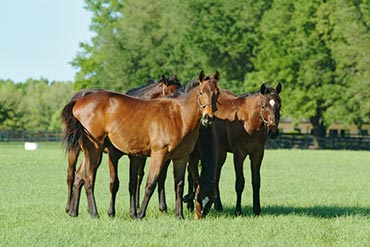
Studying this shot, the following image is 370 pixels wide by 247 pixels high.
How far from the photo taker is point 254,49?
59.5 metres

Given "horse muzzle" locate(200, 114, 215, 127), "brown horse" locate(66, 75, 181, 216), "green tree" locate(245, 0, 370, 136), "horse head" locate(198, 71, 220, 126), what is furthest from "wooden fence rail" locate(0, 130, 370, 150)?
"horse muzzle" locate(200, 114, 215, 127)

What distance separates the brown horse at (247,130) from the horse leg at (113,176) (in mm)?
1268

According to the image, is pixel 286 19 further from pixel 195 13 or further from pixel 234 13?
pixel 195 13

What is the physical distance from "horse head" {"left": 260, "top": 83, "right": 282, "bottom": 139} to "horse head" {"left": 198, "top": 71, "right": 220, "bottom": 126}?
60.8 inches

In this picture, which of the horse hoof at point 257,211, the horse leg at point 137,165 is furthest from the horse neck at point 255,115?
the horse leg at point 137,165

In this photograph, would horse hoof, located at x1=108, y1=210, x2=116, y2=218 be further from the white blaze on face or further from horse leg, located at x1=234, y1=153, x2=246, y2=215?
horse leg, located at x1=234, y1=153, x2=246, y2=215

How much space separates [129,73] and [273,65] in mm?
15316

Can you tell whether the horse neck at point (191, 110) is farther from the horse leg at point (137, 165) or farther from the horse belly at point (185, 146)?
the horse leg at point (137, 165)

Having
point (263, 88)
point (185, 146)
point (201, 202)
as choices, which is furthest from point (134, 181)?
point (263, 88)

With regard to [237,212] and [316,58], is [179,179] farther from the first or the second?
[316,58]

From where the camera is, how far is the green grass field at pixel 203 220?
11.0m

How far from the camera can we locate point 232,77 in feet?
204

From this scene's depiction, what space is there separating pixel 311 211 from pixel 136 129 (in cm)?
396

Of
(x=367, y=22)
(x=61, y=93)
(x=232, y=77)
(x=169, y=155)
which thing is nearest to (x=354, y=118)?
(x=367, y=22)
